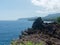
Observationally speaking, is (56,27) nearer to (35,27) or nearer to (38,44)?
(35,27)

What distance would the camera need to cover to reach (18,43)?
2748 centimetres

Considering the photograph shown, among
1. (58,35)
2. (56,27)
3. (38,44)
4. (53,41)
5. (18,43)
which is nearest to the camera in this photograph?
(38,44)

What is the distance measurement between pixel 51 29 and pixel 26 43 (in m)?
13.0

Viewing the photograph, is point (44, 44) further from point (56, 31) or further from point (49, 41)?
point (56, 31)

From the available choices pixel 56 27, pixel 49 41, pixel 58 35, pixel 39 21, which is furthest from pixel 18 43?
pixel 39 21

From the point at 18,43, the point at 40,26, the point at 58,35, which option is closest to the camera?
the point at 18,43

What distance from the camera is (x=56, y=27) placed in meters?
37.9

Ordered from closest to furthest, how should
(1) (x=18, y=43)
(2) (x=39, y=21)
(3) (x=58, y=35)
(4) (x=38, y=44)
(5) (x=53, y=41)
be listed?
(4) (x=38, y=44) < (1) (x=18, y=43) < (5) (x=53, y=41) < (3) (x=58, y=35) < (2) (x=39, y=21)

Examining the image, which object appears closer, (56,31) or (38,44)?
(38,44)

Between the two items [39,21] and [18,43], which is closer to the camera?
[18,43]

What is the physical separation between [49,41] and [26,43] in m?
3.65

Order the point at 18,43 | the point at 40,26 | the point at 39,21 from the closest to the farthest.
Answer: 1. the point at 18,43
2. the point at 40,26
3. the point at 39,21

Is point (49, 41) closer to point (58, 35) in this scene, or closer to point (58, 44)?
point (58, 44)

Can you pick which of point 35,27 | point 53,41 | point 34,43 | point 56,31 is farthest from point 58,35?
point 35,27
